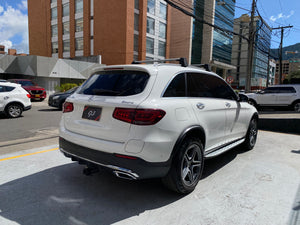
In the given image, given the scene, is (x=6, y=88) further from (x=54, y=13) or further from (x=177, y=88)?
(x=54, y=13)

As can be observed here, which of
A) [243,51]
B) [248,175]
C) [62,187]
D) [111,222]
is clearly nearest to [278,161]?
[248,175]

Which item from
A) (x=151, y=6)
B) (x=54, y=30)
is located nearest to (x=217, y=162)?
(x=151, y=6)

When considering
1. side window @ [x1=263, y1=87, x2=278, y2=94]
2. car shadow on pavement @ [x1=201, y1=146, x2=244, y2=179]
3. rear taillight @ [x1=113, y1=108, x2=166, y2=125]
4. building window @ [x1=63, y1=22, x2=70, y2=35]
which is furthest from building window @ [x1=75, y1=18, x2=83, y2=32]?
rear taillight @ [x1=113, y1=108, x2=166, y2=125]

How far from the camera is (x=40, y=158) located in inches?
179

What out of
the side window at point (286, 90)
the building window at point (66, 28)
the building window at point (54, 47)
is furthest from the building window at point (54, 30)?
the side window at point (286, 90)

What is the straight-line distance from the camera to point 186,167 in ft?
10.3

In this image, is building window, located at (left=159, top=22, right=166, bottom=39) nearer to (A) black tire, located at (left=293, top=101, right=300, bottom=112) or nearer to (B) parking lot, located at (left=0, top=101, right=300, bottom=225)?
(A) black tire, located at (left=293, top=101, right=300, bottom=112)

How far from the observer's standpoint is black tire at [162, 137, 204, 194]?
2.88m

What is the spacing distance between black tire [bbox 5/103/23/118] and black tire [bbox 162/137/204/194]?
31.1 feet

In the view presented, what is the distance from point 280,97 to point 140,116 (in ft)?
45.0

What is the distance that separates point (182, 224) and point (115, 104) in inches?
60.5

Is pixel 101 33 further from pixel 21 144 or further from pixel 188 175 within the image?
pixel 188 175

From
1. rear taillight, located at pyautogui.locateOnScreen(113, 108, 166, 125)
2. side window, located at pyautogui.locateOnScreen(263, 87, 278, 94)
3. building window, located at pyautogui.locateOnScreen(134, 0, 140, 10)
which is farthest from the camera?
building window, located at pyautogui.locateOnScreen(134, 0, 140, 10)

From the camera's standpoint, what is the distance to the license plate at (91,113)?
9.36 ft
